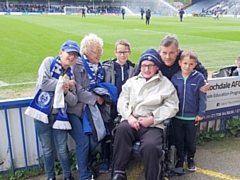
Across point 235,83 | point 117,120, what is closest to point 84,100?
point 117,120

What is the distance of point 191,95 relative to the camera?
340 centimetres

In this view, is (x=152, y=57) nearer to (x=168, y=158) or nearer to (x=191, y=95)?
(x=191, y=95)

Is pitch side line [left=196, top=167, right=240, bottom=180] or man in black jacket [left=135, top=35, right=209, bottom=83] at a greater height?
man in black jacket [left=135, top=35, right=209, bottom=83]

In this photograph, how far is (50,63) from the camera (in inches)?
116

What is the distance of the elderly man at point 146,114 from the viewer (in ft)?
9.60

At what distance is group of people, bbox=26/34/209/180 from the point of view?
296 cm

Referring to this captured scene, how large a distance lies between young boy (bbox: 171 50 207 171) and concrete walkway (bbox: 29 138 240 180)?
0.38 m

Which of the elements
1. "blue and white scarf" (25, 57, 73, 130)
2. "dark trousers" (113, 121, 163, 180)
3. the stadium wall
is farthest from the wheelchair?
the stadium wall

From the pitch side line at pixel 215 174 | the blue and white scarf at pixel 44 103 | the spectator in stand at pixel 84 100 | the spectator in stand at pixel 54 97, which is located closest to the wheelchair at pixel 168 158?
the pitch side line at pixel 215 174

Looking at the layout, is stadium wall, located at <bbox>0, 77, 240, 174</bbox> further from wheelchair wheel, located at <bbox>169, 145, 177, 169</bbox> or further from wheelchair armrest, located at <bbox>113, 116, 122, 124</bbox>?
wheelchair wheel, located at <bbox>169, 145, 177, 169</bbox>

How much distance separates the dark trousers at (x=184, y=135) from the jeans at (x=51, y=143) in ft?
4.28

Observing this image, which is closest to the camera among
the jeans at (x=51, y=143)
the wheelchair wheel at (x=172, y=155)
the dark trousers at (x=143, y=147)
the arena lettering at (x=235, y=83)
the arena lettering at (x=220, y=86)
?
the dark trousers at (x=143, y=147)

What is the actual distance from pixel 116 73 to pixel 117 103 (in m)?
0.41

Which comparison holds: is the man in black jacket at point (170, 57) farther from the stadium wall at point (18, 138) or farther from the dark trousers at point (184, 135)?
the stadium wall at point (18, 138)
